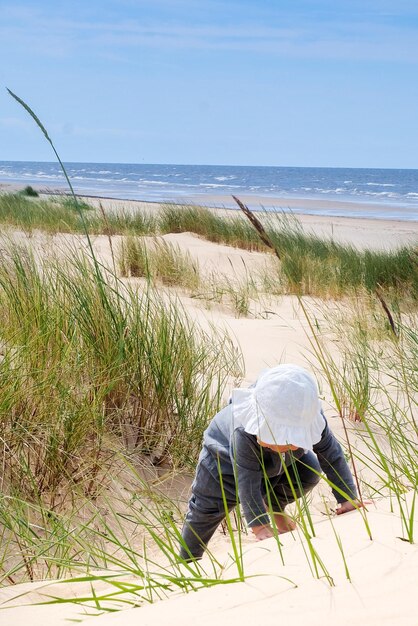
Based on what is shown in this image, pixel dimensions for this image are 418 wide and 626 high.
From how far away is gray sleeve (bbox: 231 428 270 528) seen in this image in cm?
230

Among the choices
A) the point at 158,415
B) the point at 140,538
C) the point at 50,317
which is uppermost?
the point at 50,317

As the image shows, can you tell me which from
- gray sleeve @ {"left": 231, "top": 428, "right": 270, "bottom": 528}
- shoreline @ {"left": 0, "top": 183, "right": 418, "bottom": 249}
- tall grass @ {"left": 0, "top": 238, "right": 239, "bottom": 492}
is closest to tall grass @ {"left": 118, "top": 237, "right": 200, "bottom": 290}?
shoreline @ {"left": 0, "top": 183, "right": 418, "bottom": 249}

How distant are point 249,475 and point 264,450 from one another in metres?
0.12

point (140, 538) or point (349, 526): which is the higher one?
point (349, 526)

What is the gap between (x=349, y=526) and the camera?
1.92 meters

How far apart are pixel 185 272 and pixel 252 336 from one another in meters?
2.43

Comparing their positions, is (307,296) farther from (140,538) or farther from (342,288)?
(140,538)

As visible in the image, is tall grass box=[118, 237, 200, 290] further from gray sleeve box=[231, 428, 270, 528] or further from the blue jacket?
gray sleeve box=[231, 428, 270, 528]

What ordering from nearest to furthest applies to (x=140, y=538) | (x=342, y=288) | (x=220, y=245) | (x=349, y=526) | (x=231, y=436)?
(x=349, y=526) < (x=231, y=436) < (x=140, y=538) < (x=342, y=288) < (x=220, y=245)

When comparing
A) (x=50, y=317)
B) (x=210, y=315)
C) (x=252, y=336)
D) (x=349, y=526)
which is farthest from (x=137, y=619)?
(x=210, y=315)

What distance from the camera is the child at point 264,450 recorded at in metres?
2.24

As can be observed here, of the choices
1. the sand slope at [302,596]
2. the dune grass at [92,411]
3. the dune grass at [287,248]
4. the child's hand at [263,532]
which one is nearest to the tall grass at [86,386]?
the dune grass at [92,411]

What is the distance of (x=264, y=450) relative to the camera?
7.97 feet

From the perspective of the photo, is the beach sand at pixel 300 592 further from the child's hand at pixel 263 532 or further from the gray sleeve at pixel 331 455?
the gray sleeve at pixel 331 455
